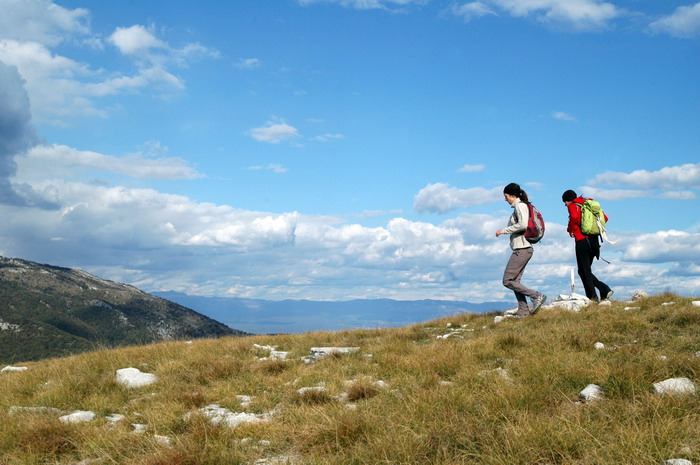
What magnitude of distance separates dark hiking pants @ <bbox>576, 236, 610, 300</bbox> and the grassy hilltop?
4764mm

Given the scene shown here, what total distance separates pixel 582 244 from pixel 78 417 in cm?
1310

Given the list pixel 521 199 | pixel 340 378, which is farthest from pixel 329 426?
pixel 521 199

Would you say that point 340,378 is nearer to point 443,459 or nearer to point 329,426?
point 329,426

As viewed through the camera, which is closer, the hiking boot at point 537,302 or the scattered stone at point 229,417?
the scattered stone at point 229,417

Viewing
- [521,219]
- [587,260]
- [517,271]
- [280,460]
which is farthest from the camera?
[587,260]

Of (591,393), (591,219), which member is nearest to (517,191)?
(591,219)

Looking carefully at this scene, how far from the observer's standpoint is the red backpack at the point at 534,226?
1358 cm

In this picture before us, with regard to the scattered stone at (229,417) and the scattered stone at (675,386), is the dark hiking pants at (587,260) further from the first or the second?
the scattered stone at (229,417)

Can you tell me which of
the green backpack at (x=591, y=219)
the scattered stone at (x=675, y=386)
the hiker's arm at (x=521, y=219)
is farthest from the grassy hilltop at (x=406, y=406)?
the green backpack at (x=591, y=219)

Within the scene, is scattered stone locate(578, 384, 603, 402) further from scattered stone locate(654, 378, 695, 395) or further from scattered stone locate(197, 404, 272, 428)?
scattered stone locate(197, 404, 272, 428)

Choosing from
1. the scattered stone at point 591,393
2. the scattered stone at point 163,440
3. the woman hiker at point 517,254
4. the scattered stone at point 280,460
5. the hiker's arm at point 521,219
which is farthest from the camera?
the woman hiker at point 517,254

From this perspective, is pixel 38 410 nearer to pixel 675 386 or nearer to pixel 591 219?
pixel 675 386

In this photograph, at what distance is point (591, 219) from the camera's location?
49.2ft

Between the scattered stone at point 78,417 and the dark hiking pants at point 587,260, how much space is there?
1289 centimetres
